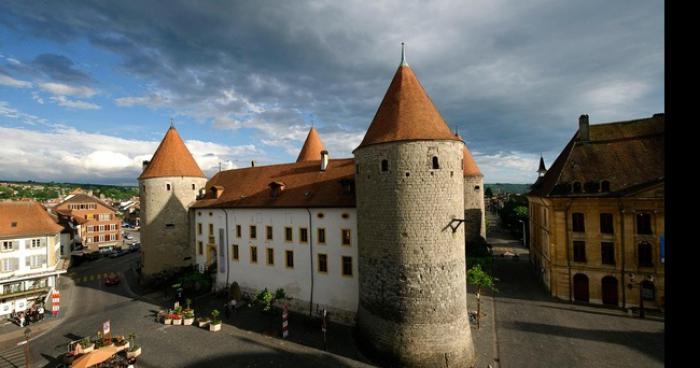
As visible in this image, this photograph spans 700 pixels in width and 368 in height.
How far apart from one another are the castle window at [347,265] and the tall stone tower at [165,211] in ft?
61.2

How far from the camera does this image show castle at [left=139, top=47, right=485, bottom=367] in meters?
18.4

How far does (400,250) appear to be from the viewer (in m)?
18.6

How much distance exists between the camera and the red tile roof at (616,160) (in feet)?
84.3

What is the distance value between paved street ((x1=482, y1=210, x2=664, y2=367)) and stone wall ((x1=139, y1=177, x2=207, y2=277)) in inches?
1154

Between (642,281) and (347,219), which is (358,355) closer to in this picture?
(347,219)

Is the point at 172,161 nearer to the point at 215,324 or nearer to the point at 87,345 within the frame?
the point at 215,324

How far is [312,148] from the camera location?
39719 millimetres

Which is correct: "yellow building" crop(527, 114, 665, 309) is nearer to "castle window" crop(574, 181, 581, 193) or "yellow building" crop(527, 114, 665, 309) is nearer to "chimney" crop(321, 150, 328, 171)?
"castle window" crop(574, 181, 581, 193)

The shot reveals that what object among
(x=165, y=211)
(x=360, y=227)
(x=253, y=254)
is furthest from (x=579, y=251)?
(x=165, y=211)

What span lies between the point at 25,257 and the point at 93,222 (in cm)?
3166

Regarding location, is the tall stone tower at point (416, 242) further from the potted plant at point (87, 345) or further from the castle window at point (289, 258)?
the potted plant at point (87, 345)

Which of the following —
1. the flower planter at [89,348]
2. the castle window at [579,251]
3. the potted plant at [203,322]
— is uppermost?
the castle window at [579,251]

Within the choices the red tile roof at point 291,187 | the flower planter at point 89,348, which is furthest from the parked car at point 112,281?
the flower planter at point 89,348

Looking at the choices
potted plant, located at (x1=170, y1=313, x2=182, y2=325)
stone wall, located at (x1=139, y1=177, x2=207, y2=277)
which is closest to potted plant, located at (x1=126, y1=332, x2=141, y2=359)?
potted plant, located at (x1=170, y1=313, x2=182, y2=325)
